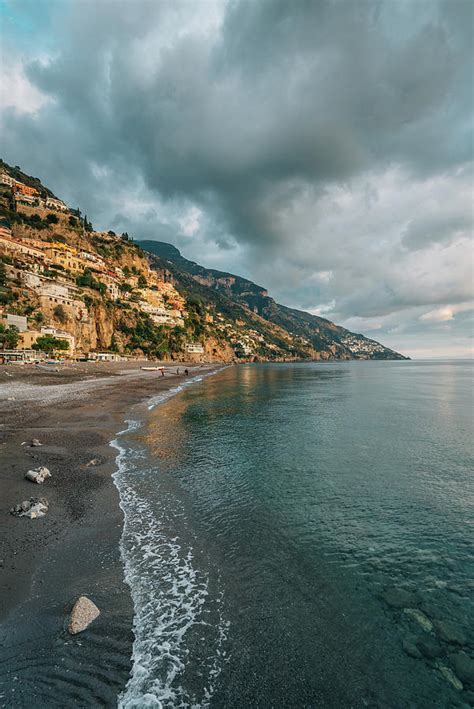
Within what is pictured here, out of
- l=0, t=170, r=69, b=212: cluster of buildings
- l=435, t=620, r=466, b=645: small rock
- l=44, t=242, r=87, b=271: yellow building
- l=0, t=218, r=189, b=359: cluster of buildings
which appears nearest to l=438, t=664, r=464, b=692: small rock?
l=435, t=620, r=466, b=645: small rock

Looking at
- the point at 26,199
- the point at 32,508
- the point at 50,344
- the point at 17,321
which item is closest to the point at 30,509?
the point at 32,508

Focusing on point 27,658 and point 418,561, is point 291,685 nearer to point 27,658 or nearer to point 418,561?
point 27,658

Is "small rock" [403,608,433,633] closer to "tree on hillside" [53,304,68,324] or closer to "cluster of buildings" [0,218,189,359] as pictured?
"cluster of buildings" [0,218,189,359]

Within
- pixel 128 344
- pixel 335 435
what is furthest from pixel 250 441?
pixel 128 344

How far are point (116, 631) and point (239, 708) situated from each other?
8.97 ft

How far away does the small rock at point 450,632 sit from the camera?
616cm

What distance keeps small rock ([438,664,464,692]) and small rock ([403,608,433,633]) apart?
875mm

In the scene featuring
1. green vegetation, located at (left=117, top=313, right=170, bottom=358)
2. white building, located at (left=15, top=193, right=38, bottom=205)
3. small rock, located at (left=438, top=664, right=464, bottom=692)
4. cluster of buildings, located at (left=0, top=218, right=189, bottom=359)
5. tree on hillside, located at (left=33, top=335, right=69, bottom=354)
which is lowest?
small rock, located at (left=438, top=664, right=464, bottom=692)

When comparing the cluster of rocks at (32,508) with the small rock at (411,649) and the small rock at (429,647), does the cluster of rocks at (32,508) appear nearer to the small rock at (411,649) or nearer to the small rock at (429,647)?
the small rock at (411,649)

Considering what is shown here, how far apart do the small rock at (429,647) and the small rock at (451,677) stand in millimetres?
244

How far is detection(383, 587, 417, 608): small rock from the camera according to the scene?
709 cm

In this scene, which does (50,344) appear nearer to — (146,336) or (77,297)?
(77,297)

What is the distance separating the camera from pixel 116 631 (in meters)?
5.93

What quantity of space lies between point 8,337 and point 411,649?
3296 inches
